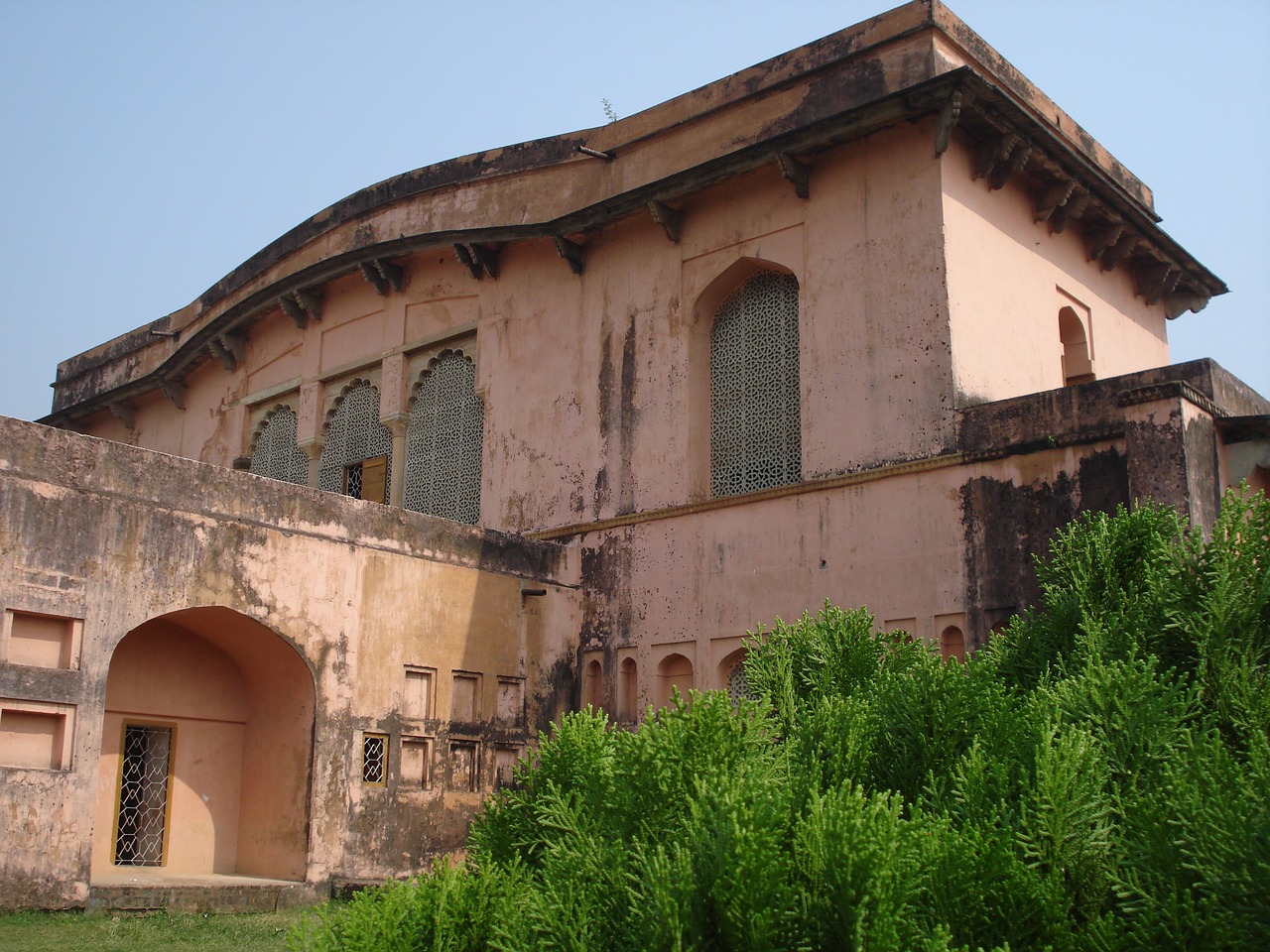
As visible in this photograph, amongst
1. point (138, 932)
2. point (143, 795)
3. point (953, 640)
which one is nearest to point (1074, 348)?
point (953, 640)

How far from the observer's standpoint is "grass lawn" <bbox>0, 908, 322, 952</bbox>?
6.67 m

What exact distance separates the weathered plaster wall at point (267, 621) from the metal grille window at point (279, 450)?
4.73 m

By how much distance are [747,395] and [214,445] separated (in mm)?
8223

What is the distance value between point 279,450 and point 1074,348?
9.12m

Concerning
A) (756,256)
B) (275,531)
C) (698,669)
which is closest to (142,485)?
(275,531)

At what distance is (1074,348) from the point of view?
12.1m

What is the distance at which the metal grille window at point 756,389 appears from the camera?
35.8ft

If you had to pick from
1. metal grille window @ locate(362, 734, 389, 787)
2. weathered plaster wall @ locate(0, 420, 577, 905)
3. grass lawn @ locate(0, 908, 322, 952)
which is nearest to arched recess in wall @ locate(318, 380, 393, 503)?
weathered plaster wall @ locate(0, 420, 577, 905)

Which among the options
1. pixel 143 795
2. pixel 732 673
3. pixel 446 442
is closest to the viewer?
pixel 143 795

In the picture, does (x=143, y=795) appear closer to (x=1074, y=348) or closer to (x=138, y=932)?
(x=138, y=932)

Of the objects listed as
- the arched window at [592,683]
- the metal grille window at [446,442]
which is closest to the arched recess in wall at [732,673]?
the arched window at [592,683]

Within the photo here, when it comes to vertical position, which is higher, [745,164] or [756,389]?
[745,164]

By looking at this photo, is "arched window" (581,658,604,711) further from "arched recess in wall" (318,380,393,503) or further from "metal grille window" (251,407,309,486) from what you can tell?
"metal grille window" (251,407,309,486)

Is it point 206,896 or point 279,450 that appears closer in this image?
point 206,896
